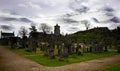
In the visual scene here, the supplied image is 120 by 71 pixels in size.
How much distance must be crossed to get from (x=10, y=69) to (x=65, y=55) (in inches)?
581

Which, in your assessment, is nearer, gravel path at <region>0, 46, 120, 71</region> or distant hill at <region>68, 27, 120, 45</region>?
gravel path at <region>0, 46, 120, 71</region>

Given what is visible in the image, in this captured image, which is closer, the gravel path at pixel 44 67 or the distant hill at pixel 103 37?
the gravel path at pixel 44 67

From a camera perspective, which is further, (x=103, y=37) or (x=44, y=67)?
(x=103, y=37)

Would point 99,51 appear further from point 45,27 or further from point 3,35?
point 45,27

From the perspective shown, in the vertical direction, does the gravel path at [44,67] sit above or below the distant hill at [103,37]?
below

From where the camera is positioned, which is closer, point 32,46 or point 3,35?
point 32,46

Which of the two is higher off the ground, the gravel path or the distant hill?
the distant hill

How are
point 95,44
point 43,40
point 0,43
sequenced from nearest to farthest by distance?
point 95,44 < point 43,40 < point 0,43

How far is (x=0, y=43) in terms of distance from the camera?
102 m

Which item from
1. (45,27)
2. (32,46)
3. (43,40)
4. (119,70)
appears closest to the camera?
(119,70)

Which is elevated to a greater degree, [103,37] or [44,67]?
[103,37]

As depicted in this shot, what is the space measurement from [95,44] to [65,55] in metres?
13.1

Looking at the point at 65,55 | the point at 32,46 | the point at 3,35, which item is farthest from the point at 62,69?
the point at 3,35

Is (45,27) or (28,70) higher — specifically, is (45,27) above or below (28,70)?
above
